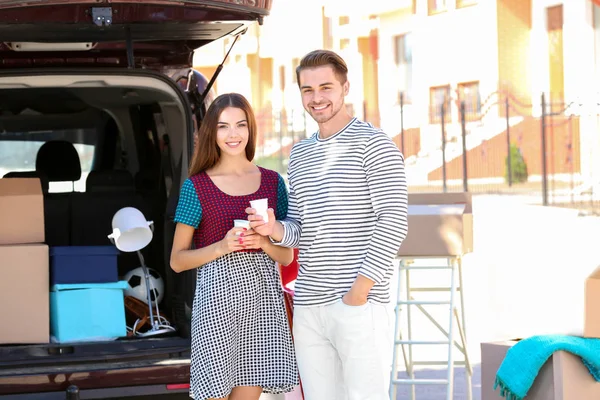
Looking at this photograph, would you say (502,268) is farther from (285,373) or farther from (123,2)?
(123,2)

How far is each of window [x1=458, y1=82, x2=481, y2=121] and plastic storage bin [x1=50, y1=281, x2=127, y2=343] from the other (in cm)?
2011

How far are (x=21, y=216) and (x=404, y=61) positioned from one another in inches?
1067

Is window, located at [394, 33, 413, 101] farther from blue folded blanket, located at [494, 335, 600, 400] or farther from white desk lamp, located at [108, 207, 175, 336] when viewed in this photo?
blue folded blanket, located at [494, 335, 600, 400]

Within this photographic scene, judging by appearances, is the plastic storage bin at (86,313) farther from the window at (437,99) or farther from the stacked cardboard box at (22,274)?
the window at (437,99)

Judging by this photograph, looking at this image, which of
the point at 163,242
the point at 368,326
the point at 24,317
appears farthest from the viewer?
the point at 163,242

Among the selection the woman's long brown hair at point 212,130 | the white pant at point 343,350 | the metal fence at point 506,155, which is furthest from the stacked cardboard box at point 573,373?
the metal fence at point 506,155

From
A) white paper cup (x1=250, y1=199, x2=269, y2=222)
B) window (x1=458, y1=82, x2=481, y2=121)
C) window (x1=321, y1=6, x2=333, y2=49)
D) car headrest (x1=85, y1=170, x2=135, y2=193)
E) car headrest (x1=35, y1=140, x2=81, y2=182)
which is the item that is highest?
window (x1=321, y1=6, x2=333, y2=49)

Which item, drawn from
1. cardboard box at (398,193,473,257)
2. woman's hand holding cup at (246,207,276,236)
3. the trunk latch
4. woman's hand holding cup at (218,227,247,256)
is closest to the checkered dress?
woman's hand holding cup at (218,227,247,256)

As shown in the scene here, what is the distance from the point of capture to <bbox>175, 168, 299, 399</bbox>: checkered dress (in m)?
3.63

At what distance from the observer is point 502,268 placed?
6156mm

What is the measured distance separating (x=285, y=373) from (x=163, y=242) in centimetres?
186

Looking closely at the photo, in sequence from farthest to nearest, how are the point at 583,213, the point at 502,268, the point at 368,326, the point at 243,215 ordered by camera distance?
the point at 583,213, the point at 502,268, the point at 243,215, the point at 368,326

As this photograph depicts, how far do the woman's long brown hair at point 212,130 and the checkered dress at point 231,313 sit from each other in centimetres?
5

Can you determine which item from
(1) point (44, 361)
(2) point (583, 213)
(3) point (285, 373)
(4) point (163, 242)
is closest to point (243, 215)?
(3) point (285, 373)
